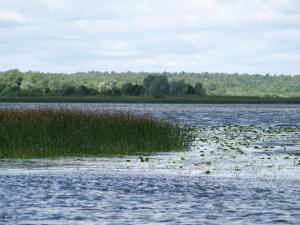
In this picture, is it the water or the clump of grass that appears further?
the clump of grass

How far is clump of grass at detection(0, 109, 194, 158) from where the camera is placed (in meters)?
37.6

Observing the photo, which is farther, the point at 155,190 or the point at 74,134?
the point at 74,134

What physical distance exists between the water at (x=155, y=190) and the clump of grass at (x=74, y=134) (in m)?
1.68

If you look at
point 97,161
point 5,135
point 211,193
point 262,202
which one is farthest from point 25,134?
point 262,202

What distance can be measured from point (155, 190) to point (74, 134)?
12495 mm

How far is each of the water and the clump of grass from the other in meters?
1.68

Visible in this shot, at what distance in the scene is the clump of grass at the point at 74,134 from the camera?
123ft

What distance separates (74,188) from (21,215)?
5.36 metres

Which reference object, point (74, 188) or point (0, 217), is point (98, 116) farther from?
point (0, 217)

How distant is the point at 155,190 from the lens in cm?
2705

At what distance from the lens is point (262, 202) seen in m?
24.4

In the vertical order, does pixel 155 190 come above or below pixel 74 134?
below

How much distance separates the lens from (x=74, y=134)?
1532 inches

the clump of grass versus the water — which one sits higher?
the clump of grass
